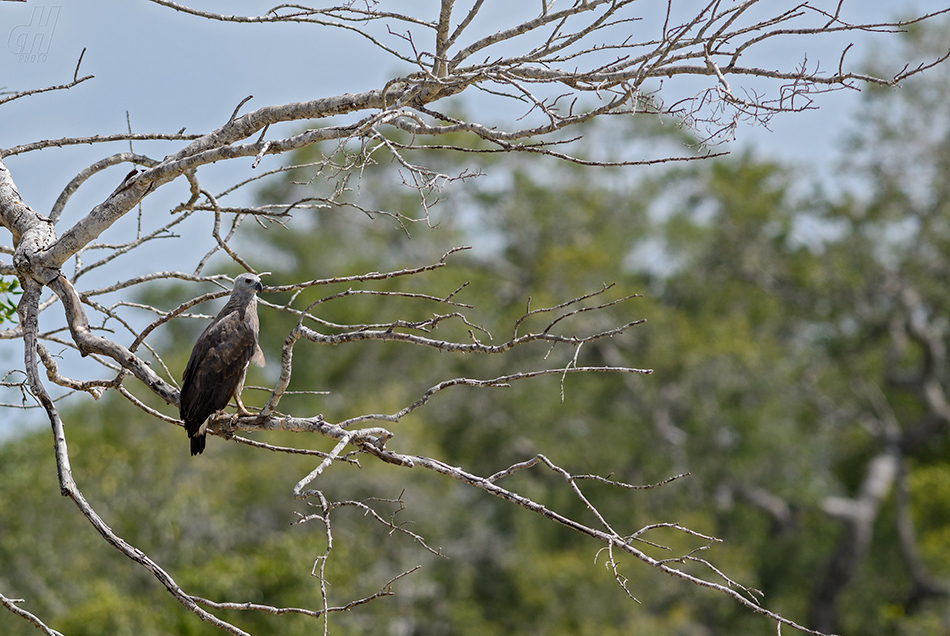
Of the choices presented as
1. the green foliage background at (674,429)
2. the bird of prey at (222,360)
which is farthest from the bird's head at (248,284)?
the green foliage background at (674,429)

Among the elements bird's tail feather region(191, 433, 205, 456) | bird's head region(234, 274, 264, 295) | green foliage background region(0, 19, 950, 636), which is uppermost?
green foliage background region(0, 19, 950, 636)

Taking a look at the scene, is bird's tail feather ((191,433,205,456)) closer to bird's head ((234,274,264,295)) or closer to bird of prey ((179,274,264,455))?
bird of prey ((179,274,264,455))

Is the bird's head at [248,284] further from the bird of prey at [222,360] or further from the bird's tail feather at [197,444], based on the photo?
the bird's tail feather at [197,444]

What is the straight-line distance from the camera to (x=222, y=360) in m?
4.25

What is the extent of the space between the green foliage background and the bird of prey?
11.7m

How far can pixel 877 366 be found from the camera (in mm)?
19938

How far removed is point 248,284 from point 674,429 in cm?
1782

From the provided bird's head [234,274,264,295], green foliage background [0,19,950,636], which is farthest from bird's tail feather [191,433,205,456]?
green foliage background [0,19,950,636]

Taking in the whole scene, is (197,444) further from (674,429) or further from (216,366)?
(674,429)

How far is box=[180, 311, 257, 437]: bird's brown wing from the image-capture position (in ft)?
12.9

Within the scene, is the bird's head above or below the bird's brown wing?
above

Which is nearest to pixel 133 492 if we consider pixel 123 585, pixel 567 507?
pixel 123 585

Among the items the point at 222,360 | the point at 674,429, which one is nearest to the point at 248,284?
the point at 222,360

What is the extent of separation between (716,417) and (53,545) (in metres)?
12.5
